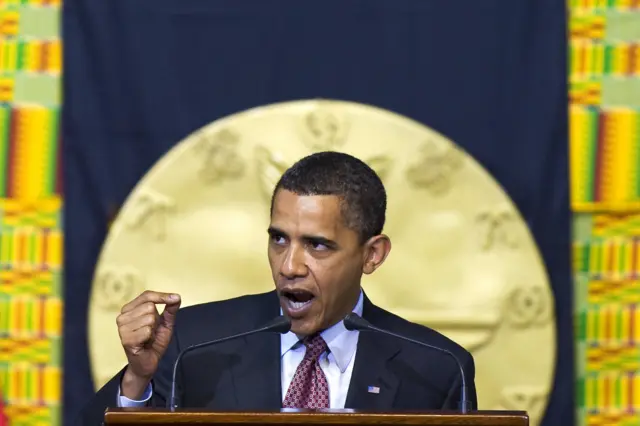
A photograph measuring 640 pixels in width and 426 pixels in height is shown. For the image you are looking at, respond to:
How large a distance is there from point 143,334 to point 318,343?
469 mm

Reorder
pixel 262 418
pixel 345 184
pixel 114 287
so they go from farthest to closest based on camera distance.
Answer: pixel 114 287, pixel 345 184, pixel 262 418

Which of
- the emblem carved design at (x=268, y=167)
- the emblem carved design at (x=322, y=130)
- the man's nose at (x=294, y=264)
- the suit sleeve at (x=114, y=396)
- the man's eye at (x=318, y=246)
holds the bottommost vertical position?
the suit sleeve at (x=114, y=396)

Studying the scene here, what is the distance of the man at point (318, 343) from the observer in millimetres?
2355

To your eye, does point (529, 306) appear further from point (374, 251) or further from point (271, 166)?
point (374, 251)

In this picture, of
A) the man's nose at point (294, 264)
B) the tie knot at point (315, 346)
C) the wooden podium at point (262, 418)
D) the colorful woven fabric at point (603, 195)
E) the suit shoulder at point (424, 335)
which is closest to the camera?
the wooden podium at point (262, 418)

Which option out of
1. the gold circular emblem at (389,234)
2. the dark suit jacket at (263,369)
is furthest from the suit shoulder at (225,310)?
the gold circular emblem at (389,234)

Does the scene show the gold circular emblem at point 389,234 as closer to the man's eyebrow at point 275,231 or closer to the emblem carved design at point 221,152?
the emblem carved design at point 221,152

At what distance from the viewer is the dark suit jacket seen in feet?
7.79

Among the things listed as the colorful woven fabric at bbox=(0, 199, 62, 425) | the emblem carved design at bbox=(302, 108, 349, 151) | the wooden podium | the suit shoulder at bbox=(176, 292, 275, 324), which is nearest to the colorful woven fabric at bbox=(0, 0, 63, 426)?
the colorful woven fabric at bbox=(0, 199, 62, 425)

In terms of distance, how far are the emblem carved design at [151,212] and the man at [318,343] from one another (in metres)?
1.06

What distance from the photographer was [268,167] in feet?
11.6

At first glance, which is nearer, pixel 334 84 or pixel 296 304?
pixel 296 304

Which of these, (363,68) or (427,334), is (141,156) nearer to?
(363,68)

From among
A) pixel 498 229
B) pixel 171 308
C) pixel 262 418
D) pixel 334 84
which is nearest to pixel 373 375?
pixel 171 308
